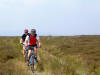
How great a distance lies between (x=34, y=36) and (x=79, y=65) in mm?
3696

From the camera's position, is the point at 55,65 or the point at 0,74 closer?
the point at 0,74

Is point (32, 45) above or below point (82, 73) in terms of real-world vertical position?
above

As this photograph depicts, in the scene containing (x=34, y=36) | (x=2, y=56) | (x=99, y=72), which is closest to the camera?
(x=34, y=36)

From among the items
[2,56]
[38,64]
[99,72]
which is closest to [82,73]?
[99,72]

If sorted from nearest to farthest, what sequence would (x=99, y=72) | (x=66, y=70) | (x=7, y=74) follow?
(x=7, y=74)
(x=66, y=70)
(x=99, y=72)

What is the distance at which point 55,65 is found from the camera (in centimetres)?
1234

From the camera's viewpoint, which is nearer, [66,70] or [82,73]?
[66,70]

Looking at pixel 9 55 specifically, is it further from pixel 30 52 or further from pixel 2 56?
pixel 30 52

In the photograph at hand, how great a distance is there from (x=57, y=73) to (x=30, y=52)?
255 centimetres

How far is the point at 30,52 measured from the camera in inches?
487

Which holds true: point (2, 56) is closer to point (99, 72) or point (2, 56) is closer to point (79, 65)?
point (79, 65)

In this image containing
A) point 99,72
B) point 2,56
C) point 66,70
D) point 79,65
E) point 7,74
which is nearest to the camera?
point 7,74

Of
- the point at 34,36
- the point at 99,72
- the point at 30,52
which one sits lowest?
the point at 99,72

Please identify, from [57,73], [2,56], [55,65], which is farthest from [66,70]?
[2,56]
